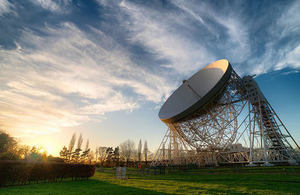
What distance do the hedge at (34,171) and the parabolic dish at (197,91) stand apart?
41.1ft

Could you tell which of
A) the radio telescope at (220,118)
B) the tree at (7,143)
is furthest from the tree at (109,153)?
the radio telescope at (220,118)

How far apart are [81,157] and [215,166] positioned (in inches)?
2150

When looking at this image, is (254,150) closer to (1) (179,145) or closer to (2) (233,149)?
(2) (233,149)

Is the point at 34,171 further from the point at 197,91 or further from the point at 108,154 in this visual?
the point at 108,154

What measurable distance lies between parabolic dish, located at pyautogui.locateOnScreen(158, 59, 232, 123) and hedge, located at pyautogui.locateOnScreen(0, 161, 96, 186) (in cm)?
1253

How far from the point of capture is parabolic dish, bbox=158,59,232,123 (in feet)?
61.4

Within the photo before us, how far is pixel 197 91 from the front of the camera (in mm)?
21812

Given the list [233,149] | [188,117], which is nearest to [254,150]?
[233,149]

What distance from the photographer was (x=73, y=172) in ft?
45.5

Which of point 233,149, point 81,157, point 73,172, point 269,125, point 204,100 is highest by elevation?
point 204,100

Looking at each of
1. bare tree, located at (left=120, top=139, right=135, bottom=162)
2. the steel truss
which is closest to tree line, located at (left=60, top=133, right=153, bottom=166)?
bare tree, located at (left=120, top=139, right=135, bottom=162)

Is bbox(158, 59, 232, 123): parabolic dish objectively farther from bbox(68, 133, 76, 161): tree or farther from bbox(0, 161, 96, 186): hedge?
bbox(68, 133, 76, 161): tree

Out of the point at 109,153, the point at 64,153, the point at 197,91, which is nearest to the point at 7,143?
the point at 64,153

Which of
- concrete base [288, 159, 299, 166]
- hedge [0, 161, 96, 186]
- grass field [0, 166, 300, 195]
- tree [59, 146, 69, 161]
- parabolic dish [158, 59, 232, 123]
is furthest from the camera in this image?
tree [59, 146, 69, 161]
